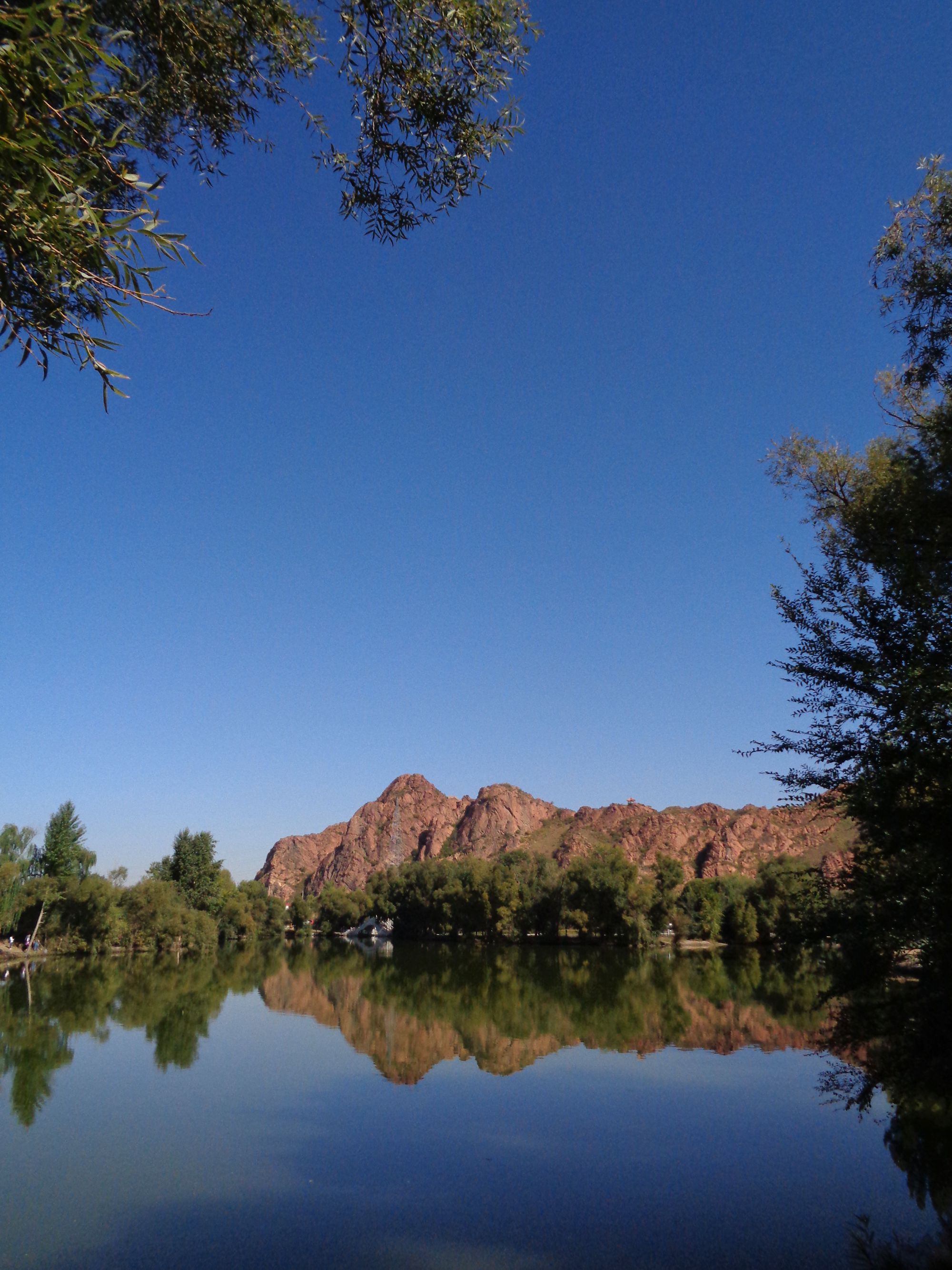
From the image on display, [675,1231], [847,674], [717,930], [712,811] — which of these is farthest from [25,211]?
[712,811]

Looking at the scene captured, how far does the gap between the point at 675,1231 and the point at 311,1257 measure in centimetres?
434

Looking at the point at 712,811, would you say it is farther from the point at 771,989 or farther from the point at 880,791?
the point at 880,791

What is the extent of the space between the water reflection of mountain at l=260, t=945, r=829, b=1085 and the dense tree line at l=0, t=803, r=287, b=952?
1169 cm

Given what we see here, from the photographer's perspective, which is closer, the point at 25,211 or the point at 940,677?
the point at 25,211

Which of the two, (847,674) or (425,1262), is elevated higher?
(847,674)

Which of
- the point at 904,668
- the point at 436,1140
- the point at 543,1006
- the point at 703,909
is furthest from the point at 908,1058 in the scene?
the point at 703,909

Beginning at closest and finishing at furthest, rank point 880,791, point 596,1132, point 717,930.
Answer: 1. point 880,791
2. point 596,1132
3. point 717,930

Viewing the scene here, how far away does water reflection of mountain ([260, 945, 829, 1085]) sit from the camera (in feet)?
68.2

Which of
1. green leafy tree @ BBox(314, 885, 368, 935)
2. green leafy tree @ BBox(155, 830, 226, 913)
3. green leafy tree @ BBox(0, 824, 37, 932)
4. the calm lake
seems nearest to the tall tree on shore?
green leafy tree @ BBox(155, 830, 226, 913)

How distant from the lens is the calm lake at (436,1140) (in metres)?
8.47

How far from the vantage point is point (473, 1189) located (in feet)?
33.1

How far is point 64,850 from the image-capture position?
54719 mm

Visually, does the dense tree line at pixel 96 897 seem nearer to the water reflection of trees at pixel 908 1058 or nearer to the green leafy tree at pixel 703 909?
the green leafy tree at pixel 703 909

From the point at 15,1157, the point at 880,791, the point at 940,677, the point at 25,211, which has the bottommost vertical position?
the point at 15,1157
